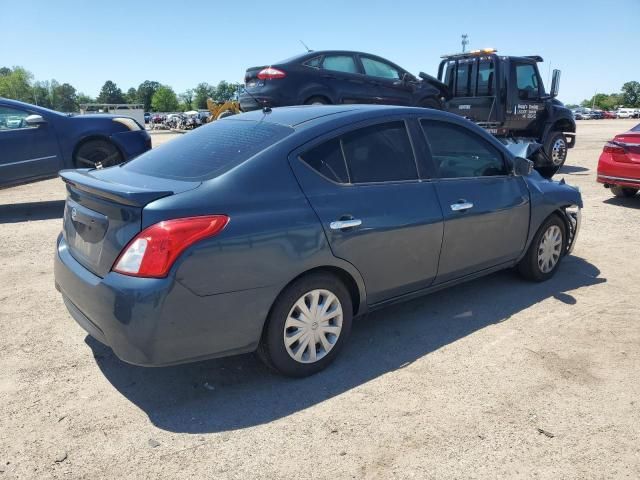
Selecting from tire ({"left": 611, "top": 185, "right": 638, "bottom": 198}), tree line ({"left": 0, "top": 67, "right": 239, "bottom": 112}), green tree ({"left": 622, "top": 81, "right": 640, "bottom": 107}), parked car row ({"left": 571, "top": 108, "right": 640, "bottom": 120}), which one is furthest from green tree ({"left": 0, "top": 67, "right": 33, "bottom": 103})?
green tree ({"left": 622, "top": 81, "right": 640, "bottom": 107})

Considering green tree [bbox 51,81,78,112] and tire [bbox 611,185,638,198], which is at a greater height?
green tree [bbox 51,81,78,112]

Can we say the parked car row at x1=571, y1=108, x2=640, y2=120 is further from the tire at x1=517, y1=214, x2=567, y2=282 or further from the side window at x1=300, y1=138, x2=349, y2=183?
the side window at x1=300, y1=138, x2=349, y2=183

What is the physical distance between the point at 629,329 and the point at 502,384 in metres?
1.45

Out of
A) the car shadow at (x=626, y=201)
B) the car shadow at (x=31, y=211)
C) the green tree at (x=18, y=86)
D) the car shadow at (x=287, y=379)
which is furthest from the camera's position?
the green tree at (x=18, y=86)

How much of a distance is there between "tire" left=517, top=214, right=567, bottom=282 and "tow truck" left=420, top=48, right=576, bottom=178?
6.33 metres

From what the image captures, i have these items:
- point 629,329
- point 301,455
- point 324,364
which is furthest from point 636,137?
point 301,455

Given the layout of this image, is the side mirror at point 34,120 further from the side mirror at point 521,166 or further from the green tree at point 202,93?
the green tree at point 202,93

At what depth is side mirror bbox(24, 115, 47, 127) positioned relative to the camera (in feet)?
25.0

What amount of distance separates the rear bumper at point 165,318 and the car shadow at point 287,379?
33 centimetres

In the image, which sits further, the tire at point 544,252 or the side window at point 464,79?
the side window at point 464,79

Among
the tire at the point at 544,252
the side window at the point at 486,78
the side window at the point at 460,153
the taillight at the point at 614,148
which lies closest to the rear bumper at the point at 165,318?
the side window at the point at 460,153

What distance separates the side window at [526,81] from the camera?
1122 centimetres

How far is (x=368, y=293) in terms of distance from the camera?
3418 mm

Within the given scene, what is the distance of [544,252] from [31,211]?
725 centimetres
